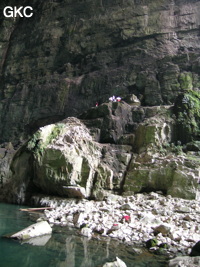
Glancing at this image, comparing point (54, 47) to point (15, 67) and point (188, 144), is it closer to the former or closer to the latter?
point (15, 67)

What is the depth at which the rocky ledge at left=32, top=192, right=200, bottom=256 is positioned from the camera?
6012 mm

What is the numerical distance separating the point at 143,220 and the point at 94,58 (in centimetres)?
1844

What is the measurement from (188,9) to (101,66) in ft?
28.9

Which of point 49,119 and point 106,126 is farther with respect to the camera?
point 49,119

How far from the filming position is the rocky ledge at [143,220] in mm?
6012

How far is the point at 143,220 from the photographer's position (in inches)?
283

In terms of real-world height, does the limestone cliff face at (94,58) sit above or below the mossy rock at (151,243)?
above

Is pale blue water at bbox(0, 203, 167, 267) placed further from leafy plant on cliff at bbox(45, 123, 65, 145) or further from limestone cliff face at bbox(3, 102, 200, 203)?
leafy plant on cliff at bbox(45, 123, 65, 145)

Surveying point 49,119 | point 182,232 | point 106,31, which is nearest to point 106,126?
point 182,232

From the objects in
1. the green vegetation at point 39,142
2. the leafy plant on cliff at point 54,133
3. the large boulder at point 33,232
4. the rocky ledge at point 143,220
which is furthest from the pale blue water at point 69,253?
the leafy plant on cliff at point 54,133

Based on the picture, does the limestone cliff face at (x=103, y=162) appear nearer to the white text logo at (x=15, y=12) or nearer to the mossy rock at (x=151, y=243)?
the mossy rock at (x=151, y=243)

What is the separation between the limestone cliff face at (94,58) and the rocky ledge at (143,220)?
32.2ft

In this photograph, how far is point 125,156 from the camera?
40.3 feet

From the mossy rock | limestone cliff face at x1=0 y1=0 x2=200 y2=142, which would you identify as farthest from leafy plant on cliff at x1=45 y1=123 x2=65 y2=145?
limestone cliff face at x1=0 y1=0 x2=200 y2=142
